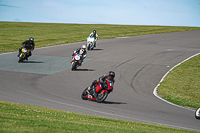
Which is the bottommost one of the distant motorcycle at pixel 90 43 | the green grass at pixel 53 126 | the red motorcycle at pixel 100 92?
the green grass at pixel 53 126

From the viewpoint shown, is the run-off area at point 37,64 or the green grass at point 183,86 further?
the run-off area at point 37,64

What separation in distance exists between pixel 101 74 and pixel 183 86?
5.47 meters

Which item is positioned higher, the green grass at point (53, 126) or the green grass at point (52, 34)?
the green grass at point (52, 34)

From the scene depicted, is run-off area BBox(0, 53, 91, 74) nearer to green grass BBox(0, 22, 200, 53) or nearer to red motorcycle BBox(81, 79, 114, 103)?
green grass BBox(0, 22, 200, 53)

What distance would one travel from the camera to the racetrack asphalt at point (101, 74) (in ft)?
36.7

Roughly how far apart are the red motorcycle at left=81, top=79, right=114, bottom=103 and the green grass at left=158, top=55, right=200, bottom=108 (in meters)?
3.95

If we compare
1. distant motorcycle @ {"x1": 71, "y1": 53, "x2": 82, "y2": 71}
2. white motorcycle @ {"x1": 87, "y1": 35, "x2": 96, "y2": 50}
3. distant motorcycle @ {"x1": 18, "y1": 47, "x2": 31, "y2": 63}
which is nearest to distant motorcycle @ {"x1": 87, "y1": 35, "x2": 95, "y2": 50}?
white motorcycle @ {"x1": 87, "y1": 35, "x2": 96, "y2": 50}

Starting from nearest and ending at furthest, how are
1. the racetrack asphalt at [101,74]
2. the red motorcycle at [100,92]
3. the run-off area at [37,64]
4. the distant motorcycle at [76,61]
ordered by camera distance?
the racetrack asphalt at [101,74] → the red motorcycle at [100,92] → the run-off area at [37,64] → the distant motorcycle at [76,61]

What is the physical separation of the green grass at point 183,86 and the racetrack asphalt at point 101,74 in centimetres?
78

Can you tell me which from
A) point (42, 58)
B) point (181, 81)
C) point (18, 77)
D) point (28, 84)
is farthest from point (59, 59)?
point (181, 81)

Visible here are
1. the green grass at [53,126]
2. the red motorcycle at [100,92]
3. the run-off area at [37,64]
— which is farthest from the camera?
the run-off area at [37,64]

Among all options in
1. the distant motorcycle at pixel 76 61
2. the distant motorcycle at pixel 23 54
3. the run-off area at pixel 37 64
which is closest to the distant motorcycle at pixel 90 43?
the run-off area at pixel 37 64

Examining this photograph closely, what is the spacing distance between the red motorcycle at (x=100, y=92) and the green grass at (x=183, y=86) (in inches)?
155

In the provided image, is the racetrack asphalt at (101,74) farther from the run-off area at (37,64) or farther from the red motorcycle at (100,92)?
the red motorcycle at (100,92)
